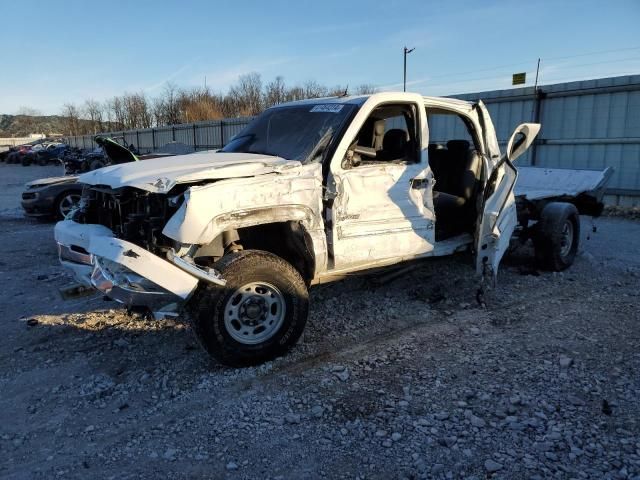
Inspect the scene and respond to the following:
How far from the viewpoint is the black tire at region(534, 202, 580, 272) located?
626 cm

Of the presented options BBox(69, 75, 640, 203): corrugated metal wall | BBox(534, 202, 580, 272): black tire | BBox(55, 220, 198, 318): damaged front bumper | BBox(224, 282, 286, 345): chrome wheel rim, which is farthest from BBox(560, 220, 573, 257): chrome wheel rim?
BBox(69, 75, 640, 203): corrugated metal wall

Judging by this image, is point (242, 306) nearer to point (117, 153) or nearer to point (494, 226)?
point (494, 226)

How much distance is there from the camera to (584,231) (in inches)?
356

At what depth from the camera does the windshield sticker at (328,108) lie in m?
4.59

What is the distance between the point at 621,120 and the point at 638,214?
7.22ft

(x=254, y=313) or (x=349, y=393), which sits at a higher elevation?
(x=254, y=313)

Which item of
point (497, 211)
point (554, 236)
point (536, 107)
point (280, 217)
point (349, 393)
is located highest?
point (536, 107)

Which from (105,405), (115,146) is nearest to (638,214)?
(115,146)

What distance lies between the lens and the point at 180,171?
3.75 meters

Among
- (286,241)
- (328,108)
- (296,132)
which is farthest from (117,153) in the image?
(286,241)

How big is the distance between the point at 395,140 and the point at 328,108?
827mm

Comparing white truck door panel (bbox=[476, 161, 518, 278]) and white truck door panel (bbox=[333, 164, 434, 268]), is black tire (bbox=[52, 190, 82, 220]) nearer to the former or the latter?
white truck door panel (bbox=[333, 164, 434, 268])

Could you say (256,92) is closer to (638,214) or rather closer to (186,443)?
(638,214)

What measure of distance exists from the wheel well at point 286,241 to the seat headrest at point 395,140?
151 cm
